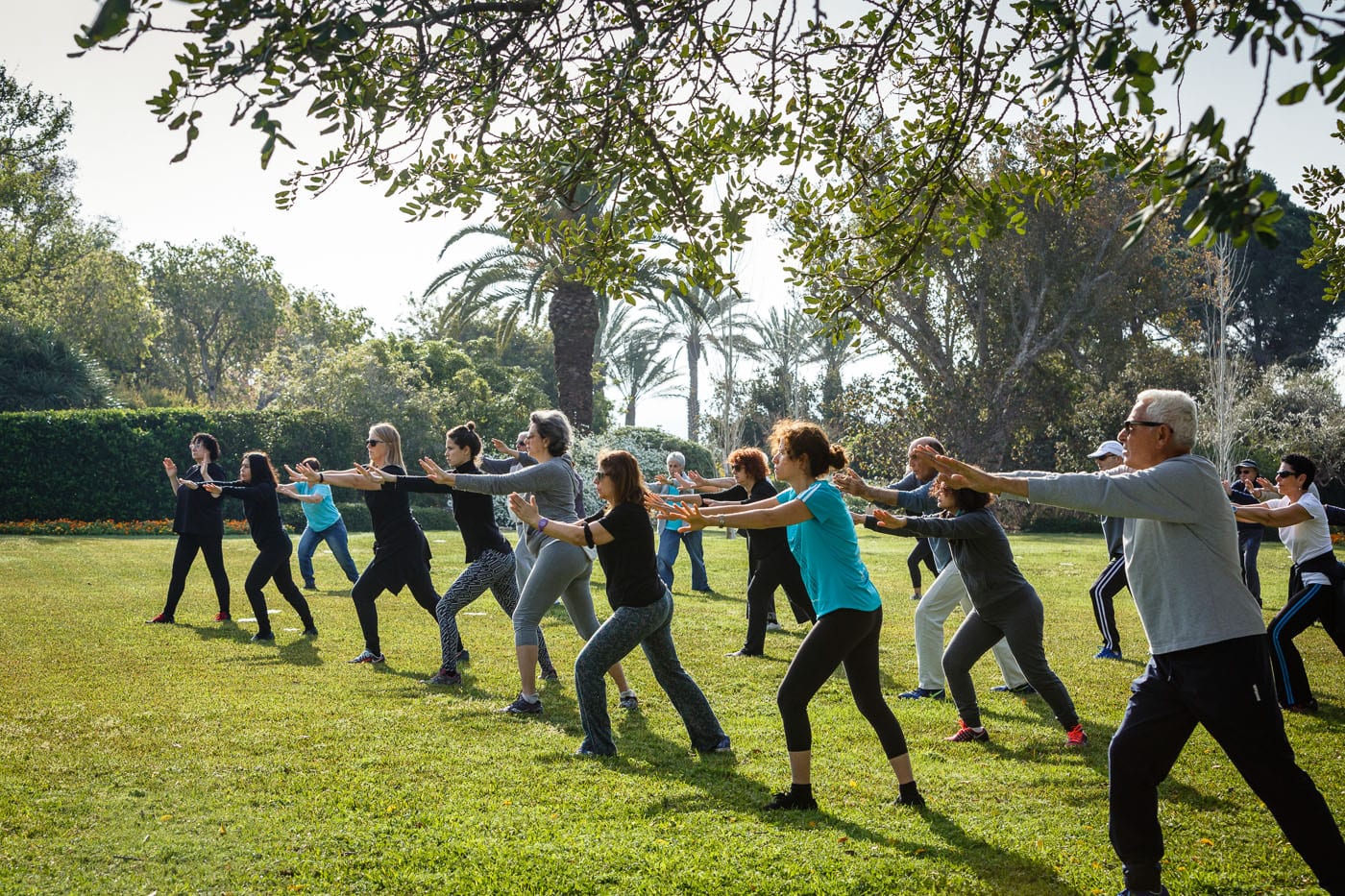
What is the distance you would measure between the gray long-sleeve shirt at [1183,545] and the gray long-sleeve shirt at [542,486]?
165 inches

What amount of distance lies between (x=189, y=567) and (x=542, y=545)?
5959 mm

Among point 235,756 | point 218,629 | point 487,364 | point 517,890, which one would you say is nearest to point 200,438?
point 218,629

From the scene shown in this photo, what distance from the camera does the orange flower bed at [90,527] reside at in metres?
23.8

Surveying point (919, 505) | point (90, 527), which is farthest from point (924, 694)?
point (90, 527)

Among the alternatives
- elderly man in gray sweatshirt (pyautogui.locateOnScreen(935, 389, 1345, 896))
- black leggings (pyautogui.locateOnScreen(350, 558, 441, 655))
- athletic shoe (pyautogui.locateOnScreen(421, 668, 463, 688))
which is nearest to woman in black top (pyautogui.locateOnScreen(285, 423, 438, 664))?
black leggings (pyautogui.locateOnScreen(350, 558, 441, 655))

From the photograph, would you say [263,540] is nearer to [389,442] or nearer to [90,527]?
Answer: [389,442]

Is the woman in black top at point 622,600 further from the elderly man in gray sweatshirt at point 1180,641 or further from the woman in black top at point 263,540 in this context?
the woman in black top at point 263,540

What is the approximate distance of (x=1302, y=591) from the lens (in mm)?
8164

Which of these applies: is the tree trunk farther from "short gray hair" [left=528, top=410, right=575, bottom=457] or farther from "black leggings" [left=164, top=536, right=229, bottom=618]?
"short gray hair" [left=528, top=410, right=575, bottom=457]

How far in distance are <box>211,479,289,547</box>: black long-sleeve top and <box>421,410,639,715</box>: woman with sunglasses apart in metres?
4.40

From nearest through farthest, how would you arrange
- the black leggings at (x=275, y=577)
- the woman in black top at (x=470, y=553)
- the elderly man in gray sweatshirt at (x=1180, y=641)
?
the elderly man in gray sweatshirt at (x=1180, y=641) → the woman in black top at (x=470, y=553) → the black leggings at (x=275, y=577)

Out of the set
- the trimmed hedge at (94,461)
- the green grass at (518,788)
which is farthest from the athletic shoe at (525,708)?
the trimmed hedge at (94,461)

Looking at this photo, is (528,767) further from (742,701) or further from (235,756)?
(742,701)

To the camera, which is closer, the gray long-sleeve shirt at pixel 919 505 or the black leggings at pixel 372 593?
the gray long-sleeve shirt at pixel 919 505
